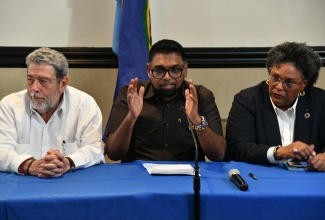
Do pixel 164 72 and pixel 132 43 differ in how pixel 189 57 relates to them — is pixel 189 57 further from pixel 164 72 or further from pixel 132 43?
pixel 164 72

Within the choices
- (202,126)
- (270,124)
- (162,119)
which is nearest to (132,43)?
(162,119)

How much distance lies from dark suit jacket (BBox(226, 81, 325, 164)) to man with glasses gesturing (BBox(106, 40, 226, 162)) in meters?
0.10

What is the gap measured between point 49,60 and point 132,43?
1.03 metres

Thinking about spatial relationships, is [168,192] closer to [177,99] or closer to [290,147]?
[290,147]

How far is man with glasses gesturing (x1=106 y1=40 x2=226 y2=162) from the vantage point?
2662 millimetres

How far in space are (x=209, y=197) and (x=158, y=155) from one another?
107 cm

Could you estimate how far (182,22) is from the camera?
3.65 meters

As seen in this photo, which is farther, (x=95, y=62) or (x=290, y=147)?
(x=95, y=62)

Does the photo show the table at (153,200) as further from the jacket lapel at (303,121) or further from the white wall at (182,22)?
the white wall at (182,22)

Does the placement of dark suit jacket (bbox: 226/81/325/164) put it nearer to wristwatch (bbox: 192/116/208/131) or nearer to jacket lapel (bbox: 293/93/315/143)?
jacket lapel (bbox: 293/93/315/143)

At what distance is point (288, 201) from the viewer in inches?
65.6

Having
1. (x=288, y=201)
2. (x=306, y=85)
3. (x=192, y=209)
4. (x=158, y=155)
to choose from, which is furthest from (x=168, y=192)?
(x=306, y=85)

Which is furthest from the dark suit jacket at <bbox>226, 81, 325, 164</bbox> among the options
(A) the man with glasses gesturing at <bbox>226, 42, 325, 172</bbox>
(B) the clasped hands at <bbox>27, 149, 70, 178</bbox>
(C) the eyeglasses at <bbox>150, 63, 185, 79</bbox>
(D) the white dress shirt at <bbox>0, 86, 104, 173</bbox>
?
(B) the clasped hands at <bbox>27, 149, 70, 178</bbox>

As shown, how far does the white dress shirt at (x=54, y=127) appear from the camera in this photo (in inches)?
93.2
